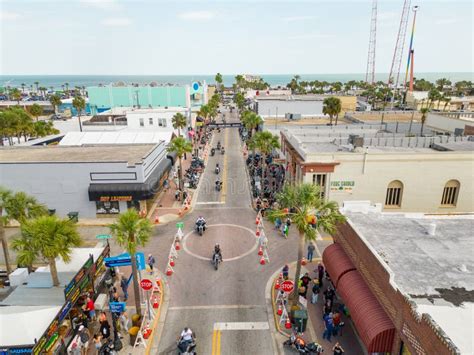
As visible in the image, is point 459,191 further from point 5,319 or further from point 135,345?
point 5,319

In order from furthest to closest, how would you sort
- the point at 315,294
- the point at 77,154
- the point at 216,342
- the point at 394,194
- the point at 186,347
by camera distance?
the point at 77,154, the point at 394,194, the point at 315,294, the point at 216,342, the point at 186,347

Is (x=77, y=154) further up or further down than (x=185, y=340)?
Result: further up

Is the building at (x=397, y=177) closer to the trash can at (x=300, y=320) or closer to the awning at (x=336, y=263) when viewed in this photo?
the awning at (x=336, y=263)

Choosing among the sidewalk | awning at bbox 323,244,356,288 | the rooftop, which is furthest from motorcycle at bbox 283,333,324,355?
the rooftop

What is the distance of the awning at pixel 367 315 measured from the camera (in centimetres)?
1539

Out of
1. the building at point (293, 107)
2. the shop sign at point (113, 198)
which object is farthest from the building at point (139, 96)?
the shop sign at point (113, 198)

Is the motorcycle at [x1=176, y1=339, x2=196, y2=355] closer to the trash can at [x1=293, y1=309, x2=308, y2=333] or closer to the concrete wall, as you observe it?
the trash can at [x1=293, y1=309, x2=308, y2=333]

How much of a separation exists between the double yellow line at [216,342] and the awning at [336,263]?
7666 millimetres

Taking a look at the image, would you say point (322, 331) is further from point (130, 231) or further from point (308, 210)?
point (130, 231)

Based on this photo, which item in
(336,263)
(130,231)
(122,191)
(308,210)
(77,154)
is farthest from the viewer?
(77,154)

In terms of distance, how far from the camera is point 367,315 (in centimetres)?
1653

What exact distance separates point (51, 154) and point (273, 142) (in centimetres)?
2775

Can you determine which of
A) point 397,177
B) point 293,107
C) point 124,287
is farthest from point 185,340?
point 293,107

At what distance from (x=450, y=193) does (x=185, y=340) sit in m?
30.2
